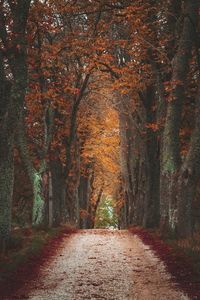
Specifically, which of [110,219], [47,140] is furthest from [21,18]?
[110,219]

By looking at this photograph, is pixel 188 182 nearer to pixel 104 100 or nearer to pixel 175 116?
pixel 175 116

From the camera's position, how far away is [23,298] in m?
9.32

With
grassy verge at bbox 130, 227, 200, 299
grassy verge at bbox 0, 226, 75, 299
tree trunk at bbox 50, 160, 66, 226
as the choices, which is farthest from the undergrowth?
tree trunk at bbox 50, 160, 66, 226

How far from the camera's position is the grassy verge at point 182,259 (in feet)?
33.5

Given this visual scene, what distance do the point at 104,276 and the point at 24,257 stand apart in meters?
2.46

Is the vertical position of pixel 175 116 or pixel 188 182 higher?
pixel 175 116

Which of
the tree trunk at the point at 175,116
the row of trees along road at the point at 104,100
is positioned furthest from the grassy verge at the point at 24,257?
the tree trunk at the point at 175,116

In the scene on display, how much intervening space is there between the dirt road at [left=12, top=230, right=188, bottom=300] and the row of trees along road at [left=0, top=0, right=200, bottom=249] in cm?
221

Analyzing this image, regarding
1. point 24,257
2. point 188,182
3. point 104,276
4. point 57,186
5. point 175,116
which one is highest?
point 175,116

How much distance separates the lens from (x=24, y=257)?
42.1ft

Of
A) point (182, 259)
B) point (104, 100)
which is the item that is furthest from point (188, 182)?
point (104, 100)

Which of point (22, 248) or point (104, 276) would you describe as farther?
point (22, 248)

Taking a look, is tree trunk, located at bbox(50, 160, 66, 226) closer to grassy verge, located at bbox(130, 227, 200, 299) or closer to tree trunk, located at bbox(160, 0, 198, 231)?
Answer: grassy verge, located at bbox(130, 227, 200, 299)

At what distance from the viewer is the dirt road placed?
9.54 metres
